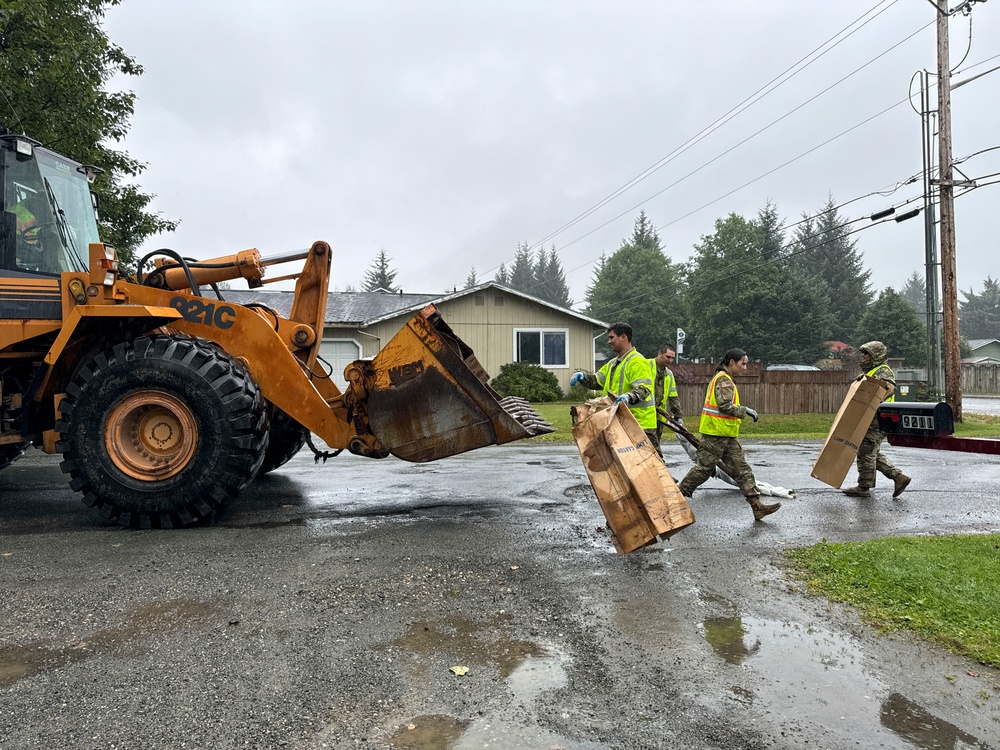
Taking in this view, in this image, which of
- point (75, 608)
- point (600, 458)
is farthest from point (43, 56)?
point (600, 458)

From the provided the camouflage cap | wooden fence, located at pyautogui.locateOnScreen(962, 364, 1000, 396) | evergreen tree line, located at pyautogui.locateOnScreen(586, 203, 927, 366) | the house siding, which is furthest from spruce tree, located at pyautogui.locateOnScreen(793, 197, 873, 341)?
the camouflage cap

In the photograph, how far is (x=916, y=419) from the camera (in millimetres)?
6660

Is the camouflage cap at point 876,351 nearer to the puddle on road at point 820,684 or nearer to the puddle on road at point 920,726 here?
the puddle on road at point 820,684

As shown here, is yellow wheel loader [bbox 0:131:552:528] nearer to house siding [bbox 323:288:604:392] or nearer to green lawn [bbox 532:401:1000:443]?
green lawn [bbox 532:401:1000:443]

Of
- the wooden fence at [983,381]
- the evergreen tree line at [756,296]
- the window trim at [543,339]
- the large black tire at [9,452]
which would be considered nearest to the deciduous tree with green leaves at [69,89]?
the large black tire at [9,452]

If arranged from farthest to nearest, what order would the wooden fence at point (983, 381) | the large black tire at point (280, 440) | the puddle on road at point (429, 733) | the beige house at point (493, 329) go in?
the wooden fence at point (983, 381) < the beige house at point (493, 329) < the large black tire at point (280, 440) < the puddle on road at point (429, 733)

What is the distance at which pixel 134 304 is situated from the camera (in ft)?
20.6

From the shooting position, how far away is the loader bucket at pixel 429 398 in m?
5.95

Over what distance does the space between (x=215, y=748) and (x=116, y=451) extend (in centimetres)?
390

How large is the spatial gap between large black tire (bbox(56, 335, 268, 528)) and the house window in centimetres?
1978

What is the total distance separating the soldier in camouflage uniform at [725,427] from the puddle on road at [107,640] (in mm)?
4956

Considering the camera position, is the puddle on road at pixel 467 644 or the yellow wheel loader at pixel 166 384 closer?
the puddle on road at pixel 467 644

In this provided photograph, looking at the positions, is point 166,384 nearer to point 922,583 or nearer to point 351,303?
point 922,583

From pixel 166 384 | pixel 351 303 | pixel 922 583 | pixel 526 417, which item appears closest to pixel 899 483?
pixel 922 583
